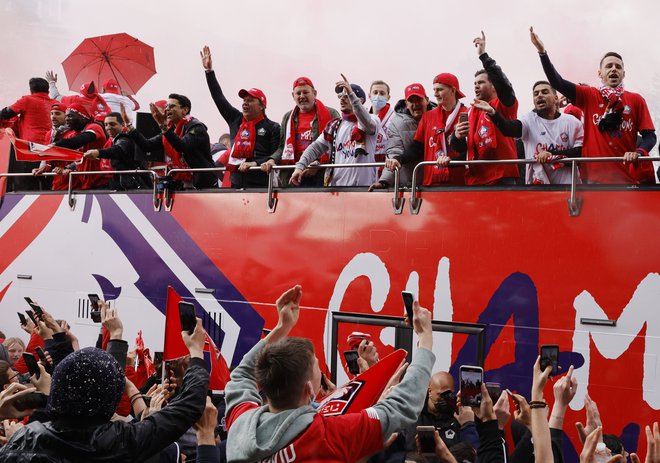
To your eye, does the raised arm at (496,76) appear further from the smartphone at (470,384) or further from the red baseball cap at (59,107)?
the red baseball cap at (59,107)

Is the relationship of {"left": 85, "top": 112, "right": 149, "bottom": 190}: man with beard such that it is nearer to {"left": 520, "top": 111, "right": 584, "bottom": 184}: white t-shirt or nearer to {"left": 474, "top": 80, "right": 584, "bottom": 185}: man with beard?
{"left": 474, "top": 80, "right": 584, "bottom": 185}: man with beard

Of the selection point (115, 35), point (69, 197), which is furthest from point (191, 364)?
point (115, 35)

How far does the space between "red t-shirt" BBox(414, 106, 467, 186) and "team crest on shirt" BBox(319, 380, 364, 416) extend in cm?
451

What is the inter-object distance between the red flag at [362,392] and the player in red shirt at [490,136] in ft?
13.7

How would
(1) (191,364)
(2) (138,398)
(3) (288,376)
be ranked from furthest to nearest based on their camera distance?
(2) (138,398)
(1) (191,364)
(3) (288,376)

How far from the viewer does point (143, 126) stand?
11.3 metres

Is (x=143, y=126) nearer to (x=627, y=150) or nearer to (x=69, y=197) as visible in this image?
(x=69, y=197)

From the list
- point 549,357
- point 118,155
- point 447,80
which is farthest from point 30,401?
point 118,155

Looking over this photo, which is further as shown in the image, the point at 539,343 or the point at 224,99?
the point at 224,99

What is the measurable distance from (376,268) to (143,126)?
4.63 metres

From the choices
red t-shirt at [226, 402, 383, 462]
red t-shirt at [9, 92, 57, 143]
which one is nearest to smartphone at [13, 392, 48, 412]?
red t-shirt at [226, 402, 383, 462]

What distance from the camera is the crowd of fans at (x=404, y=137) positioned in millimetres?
7105

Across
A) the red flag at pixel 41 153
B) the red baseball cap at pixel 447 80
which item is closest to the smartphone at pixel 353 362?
the red baseball cap at pixel 447 80

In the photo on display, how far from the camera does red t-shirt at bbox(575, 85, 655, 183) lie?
6.96 m
